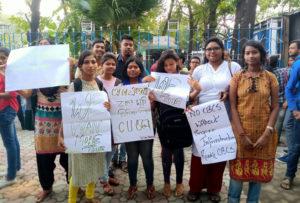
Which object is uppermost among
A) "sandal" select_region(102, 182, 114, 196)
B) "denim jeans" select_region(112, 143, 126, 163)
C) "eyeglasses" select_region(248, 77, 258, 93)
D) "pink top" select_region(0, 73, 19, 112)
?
"eyeglasses" select_region(248, 77, 258, 93)

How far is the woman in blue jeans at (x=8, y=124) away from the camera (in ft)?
12.8

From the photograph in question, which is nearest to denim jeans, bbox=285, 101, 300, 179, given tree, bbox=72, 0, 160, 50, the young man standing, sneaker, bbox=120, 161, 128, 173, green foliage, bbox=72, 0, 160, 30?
the young man standing

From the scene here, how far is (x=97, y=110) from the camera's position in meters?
3.26

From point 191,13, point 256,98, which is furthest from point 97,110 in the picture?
point 191,13

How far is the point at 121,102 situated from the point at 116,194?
1.27 meters

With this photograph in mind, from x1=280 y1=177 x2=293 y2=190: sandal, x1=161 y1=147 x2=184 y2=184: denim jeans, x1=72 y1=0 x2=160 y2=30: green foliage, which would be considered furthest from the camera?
x1=72 y1=0 x2=160 y2=30: green foliage

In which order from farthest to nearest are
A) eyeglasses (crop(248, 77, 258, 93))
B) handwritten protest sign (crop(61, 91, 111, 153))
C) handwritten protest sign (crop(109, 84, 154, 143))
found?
1. handwritten protest sign (crop(109, 84, 154, 143))
2. handwritten protest sign (crop(61, 91, 111, 153))
3. eyeglasses (crop(248, 77, 258, 93))

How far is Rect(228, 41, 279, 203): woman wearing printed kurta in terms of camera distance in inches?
114

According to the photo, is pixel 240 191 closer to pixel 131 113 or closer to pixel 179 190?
pixel 179 190

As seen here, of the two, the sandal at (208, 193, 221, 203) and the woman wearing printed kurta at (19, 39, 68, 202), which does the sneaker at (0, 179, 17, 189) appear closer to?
the woman wearing printed kurta at (19, 39, 68, 202)

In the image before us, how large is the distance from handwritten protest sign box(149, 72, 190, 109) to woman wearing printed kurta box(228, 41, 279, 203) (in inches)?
22.0

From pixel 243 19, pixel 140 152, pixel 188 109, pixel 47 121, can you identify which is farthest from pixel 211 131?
pixel 243 19

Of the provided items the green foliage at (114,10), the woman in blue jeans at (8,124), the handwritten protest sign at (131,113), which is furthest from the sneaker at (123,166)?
the green foliage at (114,10)

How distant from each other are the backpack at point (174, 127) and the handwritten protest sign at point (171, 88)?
12 centimetres
